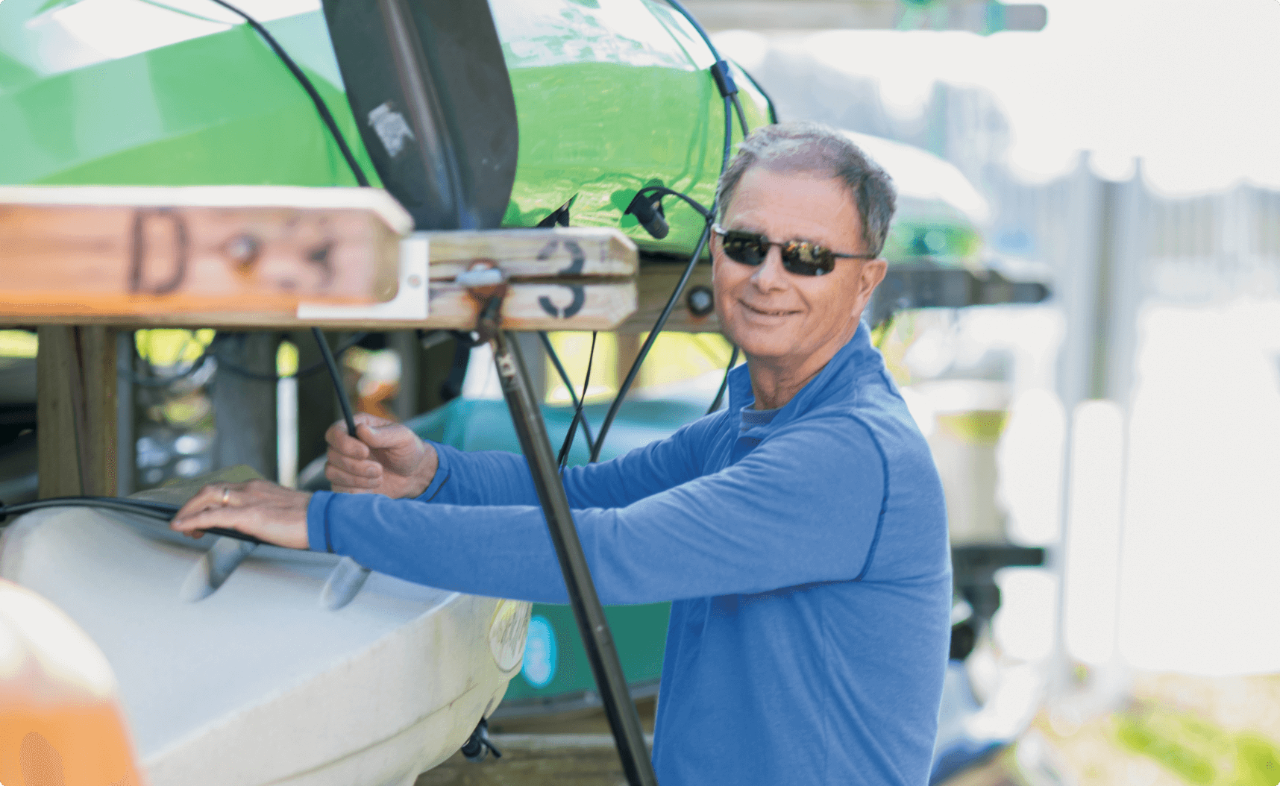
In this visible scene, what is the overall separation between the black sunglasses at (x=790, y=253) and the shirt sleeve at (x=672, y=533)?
0.19m

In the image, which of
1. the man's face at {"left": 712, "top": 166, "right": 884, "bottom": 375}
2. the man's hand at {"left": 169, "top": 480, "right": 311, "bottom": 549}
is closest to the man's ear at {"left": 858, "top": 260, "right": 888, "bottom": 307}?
the man's face at {"left": 712, "top": 166, "right": 884, "bottom": 375}

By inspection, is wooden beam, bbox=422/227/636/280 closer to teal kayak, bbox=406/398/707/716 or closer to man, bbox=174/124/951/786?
man, bbox=174/124/951/786

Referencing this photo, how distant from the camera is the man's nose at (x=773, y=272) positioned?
1.12 meters

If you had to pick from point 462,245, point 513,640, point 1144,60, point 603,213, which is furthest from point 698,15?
point 1144,60

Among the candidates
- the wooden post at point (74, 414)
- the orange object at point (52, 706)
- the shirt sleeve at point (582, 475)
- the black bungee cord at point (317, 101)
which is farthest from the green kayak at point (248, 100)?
the wooden post at point (74, 414)

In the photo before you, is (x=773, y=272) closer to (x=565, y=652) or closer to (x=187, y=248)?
(x=187, y=248)

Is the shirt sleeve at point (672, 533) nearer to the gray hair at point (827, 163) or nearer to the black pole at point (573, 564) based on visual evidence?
the black pole at point (573, 564)

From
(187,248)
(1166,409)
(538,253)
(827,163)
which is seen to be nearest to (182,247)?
(187,248)

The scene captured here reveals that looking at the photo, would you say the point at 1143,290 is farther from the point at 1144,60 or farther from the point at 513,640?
the point at 513,640

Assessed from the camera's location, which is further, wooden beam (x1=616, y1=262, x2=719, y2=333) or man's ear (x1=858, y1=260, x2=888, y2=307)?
wooden beam (x1=616, y1=262, x2=719, y2=333)

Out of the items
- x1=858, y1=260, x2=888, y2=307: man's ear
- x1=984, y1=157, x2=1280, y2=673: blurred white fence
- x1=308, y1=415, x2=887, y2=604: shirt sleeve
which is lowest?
x1=984, y1=157, x2=1280, y2=673: blurred white fence

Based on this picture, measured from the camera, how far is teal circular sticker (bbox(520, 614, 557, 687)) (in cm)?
240

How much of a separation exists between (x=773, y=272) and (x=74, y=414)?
104 centimetres

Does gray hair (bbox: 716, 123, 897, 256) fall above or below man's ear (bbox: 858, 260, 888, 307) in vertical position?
above
